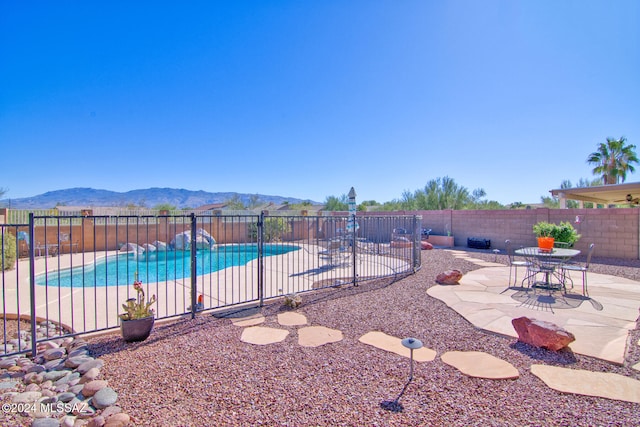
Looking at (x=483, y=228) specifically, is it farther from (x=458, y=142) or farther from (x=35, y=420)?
(x=35, y=420)

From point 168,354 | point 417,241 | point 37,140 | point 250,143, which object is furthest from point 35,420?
point 37,140

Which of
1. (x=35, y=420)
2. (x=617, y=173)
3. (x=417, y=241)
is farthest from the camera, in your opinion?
(x=617, y=173)

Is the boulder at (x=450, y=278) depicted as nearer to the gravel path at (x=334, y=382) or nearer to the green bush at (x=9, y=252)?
the gravel path at (x=334, y=382)

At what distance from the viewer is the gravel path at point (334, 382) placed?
6.10 feet

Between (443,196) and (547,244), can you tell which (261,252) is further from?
(443,196)

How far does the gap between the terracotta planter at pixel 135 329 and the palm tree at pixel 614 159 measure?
22.9 metres

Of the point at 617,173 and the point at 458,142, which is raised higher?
the point at 458,142

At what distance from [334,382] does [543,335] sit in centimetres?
216

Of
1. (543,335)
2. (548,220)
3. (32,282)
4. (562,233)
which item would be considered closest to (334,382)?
(543,335)

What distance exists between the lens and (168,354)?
112 inches

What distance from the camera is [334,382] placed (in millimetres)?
2283

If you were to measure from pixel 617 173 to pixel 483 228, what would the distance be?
39.7 feet

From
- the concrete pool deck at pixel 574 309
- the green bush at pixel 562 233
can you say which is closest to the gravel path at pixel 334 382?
the concrete pool deck at pixel 574 309

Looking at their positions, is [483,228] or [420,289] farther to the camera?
[483,228]
